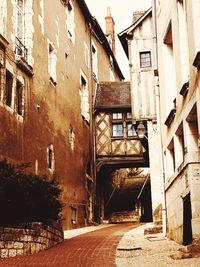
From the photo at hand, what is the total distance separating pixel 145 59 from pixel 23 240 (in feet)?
36.3

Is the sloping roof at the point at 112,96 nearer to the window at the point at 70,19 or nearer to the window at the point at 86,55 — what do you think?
the window at the point at 86,55

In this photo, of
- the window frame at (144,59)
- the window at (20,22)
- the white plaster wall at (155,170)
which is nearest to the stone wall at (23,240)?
the white plaster wall at (155,170)

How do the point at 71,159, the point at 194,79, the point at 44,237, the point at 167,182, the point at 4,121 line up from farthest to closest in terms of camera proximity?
the point at 71,159 → the point at 4,121 → the point at 167,182 → the point at 44,237 → the point at 194,79

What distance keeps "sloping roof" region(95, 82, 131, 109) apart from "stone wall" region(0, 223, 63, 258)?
14124 millimetres

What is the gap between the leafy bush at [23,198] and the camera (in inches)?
359

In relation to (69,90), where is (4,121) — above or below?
below

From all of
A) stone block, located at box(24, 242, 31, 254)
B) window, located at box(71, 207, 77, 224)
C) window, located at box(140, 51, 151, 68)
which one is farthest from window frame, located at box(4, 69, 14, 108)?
window, located at box(71, 207, 77, 224)

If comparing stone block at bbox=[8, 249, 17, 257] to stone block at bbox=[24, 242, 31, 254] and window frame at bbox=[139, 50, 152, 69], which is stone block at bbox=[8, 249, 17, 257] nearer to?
stone block at bbox=[24, 242, 31, 254]

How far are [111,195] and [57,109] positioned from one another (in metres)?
9.20

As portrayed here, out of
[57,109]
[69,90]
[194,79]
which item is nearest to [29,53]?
[57,109]

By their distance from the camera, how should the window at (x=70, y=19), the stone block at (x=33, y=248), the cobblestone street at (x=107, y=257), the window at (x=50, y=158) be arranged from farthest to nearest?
the window at (x=70, y=19), the window at (x=50, y=158), the stone block at (x=33, y=248), the cobblestone street at (x=107, y=257)

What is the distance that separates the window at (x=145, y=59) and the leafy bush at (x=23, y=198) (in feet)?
28.9

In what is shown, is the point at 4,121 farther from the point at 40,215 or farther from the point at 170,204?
the point at 170,204

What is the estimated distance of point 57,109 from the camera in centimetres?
1789
